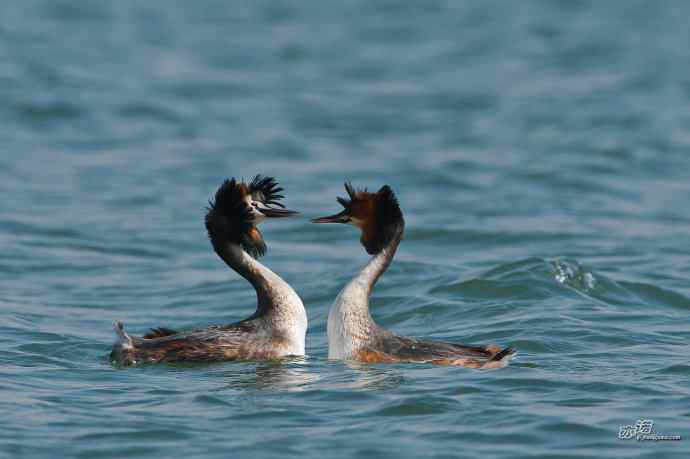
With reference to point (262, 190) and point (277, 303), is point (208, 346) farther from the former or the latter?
point (262, 190)

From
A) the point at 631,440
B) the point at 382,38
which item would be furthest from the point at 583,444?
the point at 382,38

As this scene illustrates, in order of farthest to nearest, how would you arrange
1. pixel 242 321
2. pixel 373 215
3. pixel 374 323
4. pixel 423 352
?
1. pixel 242 321
2. pixel 373 215
3. pixel 374 323
4. pixel 423 352

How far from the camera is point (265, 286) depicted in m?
14.0

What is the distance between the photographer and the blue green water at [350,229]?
11.6m

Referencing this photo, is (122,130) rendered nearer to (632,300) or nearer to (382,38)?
(382,38)

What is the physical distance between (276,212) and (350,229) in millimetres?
9975

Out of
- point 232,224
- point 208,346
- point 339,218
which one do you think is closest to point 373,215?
point 339,218

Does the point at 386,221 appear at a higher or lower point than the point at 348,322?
higher

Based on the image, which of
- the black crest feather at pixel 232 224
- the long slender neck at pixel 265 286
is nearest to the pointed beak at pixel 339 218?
the long slender neck at pixel 265 286

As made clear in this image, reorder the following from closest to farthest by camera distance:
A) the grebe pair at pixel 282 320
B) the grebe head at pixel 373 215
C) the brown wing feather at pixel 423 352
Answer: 1. the brown wing feather at pixel 423 352
2. the grebe pair at pixel 282 320
3. the grebe head at pixel 373 215

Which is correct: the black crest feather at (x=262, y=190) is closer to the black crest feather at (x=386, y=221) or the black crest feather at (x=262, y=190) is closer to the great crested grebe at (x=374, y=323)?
the great crested grebe at (x=374, y=323)

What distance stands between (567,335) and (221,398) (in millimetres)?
4526

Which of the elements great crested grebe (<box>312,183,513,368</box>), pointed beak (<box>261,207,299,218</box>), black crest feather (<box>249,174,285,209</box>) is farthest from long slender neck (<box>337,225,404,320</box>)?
black crest feather (<box>249,174,285,209</box>)

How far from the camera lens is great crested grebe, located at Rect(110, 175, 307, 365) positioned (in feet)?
43.6
